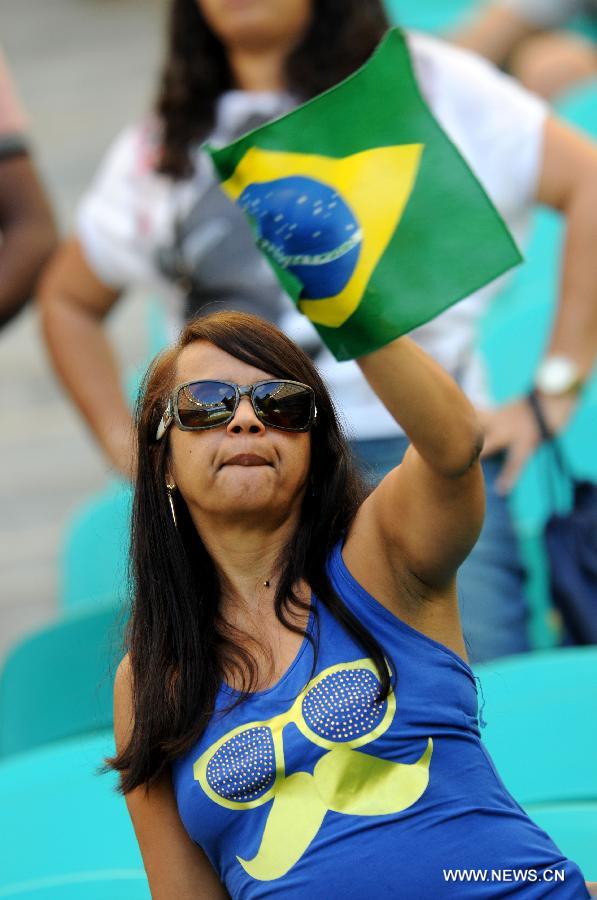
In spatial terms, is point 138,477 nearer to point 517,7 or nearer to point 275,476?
point 275,476

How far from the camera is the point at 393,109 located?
4.75ft

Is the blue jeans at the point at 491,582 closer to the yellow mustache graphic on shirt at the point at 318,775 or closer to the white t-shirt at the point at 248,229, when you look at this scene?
the white t-shirt at the point at 248,229

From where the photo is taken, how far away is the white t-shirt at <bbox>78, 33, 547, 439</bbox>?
247 cm

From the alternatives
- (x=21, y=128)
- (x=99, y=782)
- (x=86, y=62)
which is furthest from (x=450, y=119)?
(x=86, y=62)

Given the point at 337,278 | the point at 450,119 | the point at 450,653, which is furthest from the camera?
the point at 450,119

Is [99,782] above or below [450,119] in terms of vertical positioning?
below

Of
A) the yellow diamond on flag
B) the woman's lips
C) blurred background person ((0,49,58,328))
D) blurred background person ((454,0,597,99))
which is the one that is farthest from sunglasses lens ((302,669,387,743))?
blurred background person ((454,0,597,99))

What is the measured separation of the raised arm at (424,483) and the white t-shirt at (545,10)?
3585 millimetres

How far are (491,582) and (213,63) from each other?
1138 millimetres

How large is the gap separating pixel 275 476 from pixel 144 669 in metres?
0.26

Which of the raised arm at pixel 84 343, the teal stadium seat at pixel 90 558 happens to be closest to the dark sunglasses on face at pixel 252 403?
the raised arm at pixel 84 343

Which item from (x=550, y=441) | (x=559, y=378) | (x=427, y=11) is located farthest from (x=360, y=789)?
(x=427, y=11)

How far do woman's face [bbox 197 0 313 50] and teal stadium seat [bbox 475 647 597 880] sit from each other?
1227mm

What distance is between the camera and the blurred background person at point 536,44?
466 centimetres
